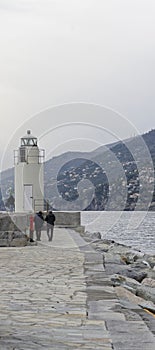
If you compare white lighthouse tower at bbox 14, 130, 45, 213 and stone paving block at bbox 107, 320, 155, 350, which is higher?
white lighthouse tower at bbox 14, 130, 45, 213

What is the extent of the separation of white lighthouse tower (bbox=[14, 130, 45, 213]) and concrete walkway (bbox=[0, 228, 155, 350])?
1205cm

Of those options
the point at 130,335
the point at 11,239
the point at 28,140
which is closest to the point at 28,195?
the point at 28,140

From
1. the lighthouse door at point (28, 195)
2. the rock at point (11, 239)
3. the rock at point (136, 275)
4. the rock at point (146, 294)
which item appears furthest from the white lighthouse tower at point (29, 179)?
the rock at point (146, 294)

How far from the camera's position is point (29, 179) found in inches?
961

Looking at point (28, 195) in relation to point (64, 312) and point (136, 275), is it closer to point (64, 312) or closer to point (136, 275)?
point (136, 275)

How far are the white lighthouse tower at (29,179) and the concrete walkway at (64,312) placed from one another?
12.1m

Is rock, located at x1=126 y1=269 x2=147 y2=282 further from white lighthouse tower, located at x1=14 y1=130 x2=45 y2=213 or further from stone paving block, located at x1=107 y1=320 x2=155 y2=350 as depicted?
white lighthouse tower, located at x1=14 y1=130 x2=45 y2=213

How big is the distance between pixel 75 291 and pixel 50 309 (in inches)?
53.5

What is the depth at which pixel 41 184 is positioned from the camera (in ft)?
80.3

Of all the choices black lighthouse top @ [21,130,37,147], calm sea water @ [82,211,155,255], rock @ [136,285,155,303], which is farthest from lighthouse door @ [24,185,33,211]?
rock @ [136,285,155,303]

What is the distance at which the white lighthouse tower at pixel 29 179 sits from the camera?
24359 mm

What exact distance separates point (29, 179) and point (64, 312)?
1759 centimetres

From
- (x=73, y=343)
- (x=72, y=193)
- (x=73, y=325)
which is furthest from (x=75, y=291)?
(x=72, y=193)

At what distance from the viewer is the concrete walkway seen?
545 centimetres
